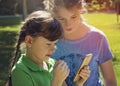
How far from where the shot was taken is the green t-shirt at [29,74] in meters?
2.95

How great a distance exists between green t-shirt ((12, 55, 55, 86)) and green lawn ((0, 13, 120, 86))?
4722 millimetres

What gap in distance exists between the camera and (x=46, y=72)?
3082 mm

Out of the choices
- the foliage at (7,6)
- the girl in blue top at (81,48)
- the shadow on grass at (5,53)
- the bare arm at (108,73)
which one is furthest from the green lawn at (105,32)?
the foliage at (7,6)

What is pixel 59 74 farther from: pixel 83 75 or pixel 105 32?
pixel 105 32

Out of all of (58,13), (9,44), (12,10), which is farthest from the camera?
(12,10)

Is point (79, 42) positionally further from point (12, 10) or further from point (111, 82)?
point (12, 10)

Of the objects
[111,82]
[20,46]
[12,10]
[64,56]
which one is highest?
[20,46]

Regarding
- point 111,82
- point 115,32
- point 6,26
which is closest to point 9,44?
point 115,32

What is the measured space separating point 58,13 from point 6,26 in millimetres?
15837

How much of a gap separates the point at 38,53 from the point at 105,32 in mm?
11448

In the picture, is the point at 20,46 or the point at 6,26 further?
the point at 6,26

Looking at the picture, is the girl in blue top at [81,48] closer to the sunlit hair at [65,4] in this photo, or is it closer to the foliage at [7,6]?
the sunlit hair at [65,4]

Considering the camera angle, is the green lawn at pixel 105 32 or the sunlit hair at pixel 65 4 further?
the green lawn at pixel 105 32

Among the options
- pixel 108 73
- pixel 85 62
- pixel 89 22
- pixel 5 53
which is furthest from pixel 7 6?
pixel 85 62
